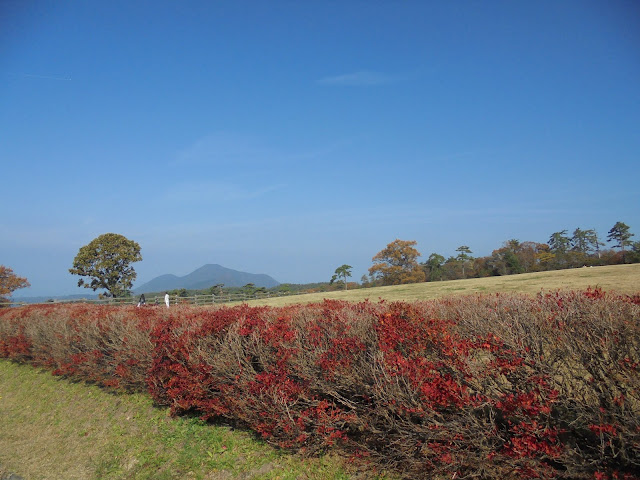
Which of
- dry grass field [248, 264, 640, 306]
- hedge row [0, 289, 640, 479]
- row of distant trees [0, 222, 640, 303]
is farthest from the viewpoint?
row of distant trees [0, 222, 640, 303]

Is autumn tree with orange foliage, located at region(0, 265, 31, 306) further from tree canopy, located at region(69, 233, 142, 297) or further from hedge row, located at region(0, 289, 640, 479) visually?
hedge row, located at region(0, 289, 640, 479)

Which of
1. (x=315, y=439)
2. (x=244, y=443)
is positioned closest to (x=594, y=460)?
(x=315, y=439)

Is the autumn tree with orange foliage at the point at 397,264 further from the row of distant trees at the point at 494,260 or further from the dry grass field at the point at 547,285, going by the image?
the dry grass field at the point at 547,285

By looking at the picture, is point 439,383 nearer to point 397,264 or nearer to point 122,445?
point 122,445

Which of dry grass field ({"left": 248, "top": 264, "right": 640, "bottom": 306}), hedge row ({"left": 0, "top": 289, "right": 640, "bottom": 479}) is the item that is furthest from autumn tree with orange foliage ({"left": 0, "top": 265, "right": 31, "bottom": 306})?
hedge row ({"left": 0, "top": 289, "right": 640, "bottom": 479})

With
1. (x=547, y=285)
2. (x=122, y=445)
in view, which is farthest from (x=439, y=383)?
(x=547, y=285)

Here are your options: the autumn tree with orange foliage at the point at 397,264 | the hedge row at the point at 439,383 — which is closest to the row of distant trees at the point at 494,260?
the autumn tree with orange foliage at the point at 397,264

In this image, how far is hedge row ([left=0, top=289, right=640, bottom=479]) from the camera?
2.93 m

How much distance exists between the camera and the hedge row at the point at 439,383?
2.93 metres

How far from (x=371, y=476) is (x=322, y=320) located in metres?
1.97

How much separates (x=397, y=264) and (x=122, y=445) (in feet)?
180

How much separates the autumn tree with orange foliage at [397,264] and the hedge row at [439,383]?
2074 inches

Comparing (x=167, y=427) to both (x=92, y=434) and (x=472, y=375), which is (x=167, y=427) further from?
(x=472, y=375)

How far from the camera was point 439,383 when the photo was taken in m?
3.40
